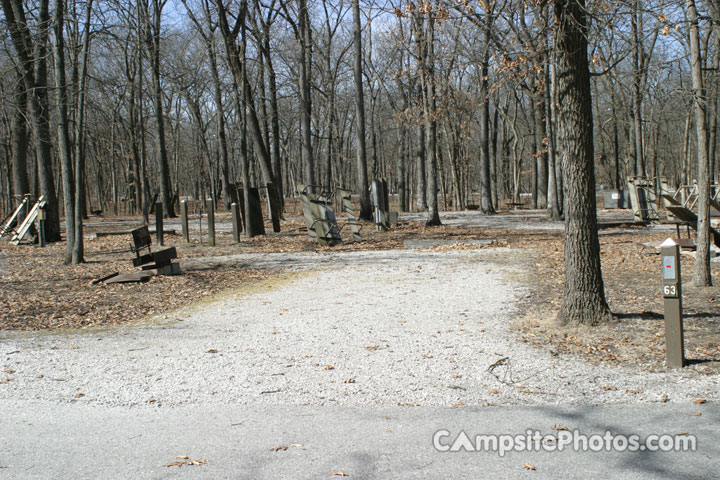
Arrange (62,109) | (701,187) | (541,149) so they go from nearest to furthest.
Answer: (701,187) < (62,109) < (541,149)

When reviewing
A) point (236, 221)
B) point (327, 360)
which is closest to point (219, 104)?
point (236, 221)

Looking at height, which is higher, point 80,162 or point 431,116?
point 431,116

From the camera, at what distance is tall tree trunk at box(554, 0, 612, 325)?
20.7 ft

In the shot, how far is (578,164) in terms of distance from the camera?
250 inches

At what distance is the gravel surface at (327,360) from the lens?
4875mm

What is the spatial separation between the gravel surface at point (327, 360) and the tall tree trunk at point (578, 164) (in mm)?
941

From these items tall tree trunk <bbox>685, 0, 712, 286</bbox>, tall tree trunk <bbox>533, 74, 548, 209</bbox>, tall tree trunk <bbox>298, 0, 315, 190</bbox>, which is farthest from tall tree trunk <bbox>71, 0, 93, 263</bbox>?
tall tree trunk <bbox>533, 74, 548, 209</bbox>

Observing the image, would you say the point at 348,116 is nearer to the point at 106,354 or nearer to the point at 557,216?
the point at 557,216

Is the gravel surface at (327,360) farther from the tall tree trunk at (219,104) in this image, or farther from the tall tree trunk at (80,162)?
the tall tree trunk at (219,104)

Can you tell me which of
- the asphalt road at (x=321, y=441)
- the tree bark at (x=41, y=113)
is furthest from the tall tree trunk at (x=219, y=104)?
the asphalt road at (x=321, y=441)

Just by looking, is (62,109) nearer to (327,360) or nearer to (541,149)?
(327,360)

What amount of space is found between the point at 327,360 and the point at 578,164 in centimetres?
331

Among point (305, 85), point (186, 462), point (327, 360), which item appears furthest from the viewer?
point (305, 85)

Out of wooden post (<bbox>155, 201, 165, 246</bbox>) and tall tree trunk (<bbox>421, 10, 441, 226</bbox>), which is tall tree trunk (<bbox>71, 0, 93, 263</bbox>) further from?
tall tree trunk (<bbox>421, 10, 441, 226</bbox>)
